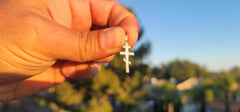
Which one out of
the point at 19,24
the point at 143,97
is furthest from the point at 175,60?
the point at 19,24

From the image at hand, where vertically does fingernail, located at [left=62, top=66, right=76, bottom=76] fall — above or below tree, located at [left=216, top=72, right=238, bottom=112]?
above

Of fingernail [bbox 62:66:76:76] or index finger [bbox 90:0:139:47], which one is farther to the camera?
fingernail [bbox 62:66:76:76]

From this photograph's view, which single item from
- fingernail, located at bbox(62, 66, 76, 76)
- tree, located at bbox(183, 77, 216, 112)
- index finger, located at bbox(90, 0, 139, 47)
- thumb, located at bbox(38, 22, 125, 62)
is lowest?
tree, located at bbox(183, 77, 216, 112)

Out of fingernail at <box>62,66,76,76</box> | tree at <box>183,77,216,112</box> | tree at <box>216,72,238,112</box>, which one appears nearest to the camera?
fingernail at <box>62,66,76,76</box>

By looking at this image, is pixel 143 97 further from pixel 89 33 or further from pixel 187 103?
pixel 89 33

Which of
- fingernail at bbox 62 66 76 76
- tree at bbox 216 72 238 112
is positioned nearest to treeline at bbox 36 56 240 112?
tree at bbox 216 72 238 112

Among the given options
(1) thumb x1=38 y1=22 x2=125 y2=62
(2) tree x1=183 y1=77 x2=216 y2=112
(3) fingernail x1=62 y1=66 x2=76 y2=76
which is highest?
(1) thumb x1=38 y1=22 x2=125 y2=62

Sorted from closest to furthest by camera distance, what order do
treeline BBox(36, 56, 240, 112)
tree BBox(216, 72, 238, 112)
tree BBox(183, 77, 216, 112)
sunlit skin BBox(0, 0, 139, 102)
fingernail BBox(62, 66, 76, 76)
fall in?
sunlit skin BBox(0, 0, 139, 102) < fingernail BBox(62, 66, 76, 76) < treeline BBox(36, 56, 240, 112) < tree BBox(216, 72, 238, 112) < tree BBox(183, 77, 216, 112)

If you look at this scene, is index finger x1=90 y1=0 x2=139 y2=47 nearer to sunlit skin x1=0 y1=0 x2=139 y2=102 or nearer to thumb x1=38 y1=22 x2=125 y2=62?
sunlit skin x1=0 y1=0 x2=139 y2=102

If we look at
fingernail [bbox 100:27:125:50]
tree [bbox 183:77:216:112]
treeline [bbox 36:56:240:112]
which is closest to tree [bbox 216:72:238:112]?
treeline [bbox 36:56:240:112]

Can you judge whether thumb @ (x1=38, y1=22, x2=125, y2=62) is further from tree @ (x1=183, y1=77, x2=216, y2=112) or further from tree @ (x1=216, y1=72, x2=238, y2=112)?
tree @ (x1=216, y1=72, x2=238, y2=112)

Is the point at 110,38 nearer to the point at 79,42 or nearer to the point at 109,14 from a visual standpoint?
the point at 79,42
